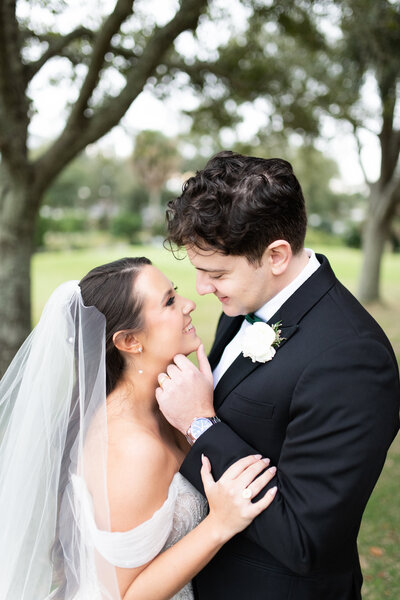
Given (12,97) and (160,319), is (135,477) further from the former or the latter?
(12,97)

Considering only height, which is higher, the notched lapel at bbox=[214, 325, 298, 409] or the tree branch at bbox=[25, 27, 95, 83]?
the tree branch at bbox=[25, 27, 95, 83]

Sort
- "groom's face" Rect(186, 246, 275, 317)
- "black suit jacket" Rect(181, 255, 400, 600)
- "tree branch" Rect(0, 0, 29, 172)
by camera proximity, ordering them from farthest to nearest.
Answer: "tree branch" Rect(0, 0, 29, 172) < "groom's face" Rect(186, 246, 275, 317) < "black suit jacket" Rect(181, 255, 400, 600)

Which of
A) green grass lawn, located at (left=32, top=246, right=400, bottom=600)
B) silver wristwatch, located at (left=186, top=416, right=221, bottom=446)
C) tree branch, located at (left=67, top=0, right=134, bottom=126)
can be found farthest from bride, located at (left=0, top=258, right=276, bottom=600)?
tree branch, located at (left=67, top=0, right=134, bottom=126)

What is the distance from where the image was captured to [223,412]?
78.3 inches

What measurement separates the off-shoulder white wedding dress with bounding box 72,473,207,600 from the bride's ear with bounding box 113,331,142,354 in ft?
1.76

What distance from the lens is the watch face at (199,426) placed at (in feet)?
6.27

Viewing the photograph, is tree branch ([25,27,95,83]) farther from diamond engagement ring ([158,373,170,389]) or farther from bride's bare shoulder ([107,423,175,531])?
bride's bare shoulder ([107,423,175,531])

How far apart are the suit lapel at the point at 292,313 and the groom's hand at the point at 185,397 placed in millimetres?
82

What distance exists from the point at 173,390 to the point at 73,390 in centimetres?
44

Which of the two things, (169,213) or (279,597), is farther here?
(169,213)

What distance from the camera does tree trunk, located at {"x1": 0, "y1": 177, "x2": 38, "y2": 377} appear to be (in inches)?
270

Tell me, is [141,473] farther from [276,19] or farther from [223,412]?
[276,19]

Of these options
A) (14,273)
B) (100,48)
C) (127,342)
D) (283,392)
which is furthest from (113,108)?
(283,392)

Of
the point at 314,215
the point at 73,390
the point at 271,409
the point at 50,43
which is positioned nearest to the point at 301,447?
the point at 271,409
